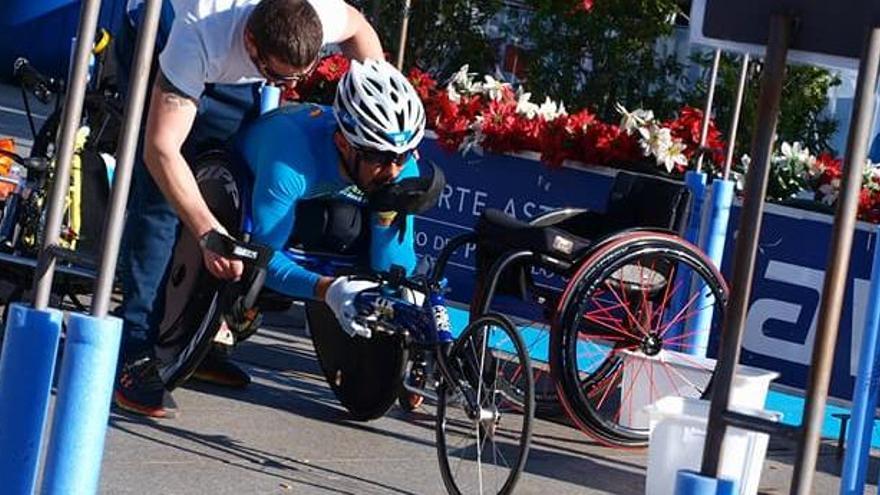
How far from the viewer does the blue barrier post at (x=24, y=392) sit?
407 cm

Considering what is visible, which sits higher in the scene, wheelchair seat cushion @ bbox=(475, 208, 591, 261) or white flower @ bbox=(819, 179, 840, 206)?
white flower @ bbox=(819, 179, 840, 206)

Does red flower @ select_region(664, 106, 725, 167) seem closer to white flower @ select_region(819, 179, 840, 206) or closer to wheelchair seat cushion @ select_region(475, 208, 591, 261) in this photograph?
white flower @ select_region(819, 179, 840, 206)

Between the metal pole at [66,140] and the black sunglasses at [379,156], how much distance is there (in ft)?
7.96

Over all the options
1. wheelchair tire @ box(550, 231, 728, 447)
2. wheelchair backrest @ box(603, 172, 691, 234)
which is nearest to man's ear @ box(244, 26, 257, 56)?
wheelchair tire @ box(550, 231, 728, 447)

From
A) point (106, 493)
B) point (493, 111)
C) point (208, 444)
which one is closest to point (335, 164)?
point (208, 444)

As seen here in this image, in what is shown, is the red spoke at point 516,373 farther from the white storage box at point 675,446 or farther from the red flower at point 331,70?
the red flower at point 331,70

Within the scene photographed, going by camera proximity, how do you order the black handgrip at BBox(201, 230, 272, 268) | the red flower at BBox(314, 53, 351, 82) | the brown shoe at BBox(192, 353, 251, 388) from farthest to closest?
the red flower at BBox(314, 53, 351, 82)
the brown shoe at BBox(192, 353, 251, 388)
the black handgrip at BBox(201, 230, 272, 268)

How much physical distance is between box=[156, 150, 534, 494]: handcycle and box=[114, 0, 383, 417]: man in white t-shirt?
4.6 inches

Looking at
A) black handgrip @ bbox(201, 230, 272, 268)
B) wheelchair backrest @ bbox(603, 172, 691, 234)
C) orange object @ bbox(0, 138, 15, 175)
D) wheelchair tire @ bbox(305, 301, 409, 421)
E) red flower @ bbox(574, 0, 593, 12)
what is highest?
red flower @ bbox(574, 0, 593, 12)

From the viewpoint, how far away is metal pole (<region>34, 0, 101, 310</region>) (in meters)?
4.05

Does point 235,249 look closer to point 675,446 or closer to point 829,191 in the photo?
point 675,446

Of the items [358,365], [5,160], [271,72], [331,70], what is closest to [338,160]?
[271,72]

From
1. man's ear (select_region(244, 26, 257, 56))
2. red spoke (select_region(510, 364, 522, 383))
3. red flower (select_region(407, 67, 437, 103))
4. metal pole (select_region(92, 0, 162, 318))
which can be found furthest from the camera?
red flower (select_region(407, 67, 437, 103))

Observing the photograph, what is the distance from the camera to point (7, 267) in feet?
25.0
